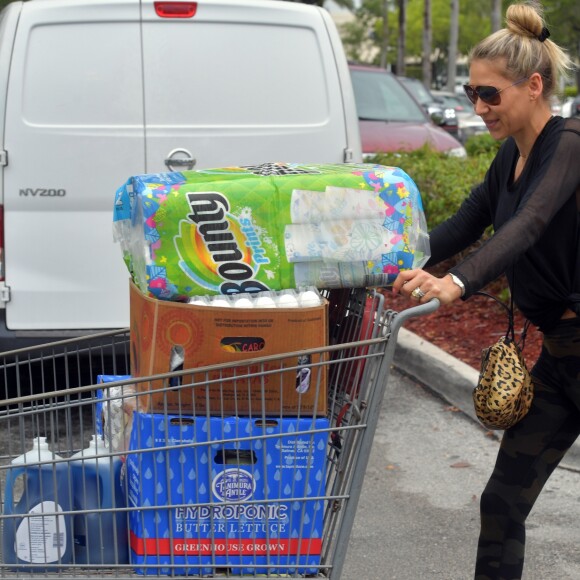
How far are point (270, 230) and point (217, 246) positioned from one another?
140mm

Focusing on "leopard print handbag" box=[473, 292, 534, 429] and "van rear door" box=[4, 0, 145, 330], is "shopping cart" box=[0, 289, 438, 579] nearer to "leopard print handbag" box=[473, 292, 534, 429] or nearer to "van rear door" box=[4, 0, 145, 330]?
"leopard print handbag" box=[473, 292, 534, 429]

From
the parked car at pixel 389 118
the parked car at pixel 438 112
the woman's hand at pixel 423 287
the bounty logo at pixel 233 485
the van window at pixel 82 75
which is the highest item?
the woman's hand at pixel 423 287

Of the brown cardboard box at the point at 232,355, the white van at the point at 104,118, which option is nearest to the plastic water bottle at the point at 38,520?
the brown cardboard box at the point at 232,355

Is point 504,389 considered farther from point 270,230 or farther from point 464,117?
point 464,117

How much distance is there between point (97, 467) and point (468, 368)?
13.1 ft

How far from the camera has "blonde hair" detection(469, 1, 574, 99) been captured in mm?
3154

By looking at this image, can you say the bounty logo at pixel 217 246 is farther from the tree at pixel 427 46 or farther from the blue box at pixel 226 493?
the tree at pixel 427 46

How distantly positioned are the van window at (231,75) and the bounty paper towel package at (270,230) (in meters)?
2.77

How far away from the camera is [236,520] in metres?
2.89

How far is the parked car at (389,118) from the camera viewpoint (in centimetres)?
1274

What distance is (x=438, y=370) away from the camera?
265 inches

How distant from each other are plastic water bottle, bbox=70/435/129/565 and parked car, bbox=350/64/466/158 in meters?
9.35

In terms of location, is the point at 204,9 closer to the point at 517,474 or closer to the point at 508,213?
the point at 508,213

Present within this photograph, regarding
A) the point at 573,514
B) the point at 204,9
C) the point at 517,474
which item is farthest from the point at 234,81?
the point at 517,474
